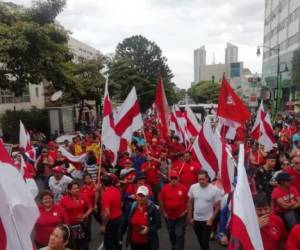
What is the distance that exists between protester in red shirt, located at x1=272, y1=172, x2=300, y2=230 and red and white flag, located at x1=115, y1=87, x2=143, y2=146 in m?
4.41

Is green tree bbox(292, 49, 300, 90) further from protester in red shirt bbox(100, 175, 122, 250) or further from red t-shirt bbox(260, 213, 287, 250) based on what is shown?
red t-shirt bbox(260, 213, 287, 250)

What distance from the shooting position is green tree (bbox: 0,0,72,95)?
57.8 ft

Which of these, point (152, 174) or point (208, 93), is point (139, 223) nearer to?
point (152, 174)

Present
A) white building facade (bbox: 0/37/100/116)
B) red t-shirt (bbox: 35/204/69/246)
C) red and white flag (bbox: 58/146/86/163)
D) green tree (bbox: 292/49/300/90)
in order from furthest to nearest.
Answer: green tree (bbox: 292/49/300/90)
white building facade (bbox: 0/37/100/116)
red and white flag (bbox: 58/146/86/163)
red t-shirt (bbox: 35/204/69/246)

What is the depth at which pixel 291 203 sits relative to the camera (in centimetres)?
567

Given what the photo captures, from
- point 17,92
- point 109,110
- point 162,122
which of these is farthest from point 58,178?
point 17,92

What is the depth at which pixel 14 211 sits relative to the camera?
11.4 feet

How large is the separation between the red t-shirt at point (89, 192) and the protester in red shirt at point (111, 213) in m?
0.42

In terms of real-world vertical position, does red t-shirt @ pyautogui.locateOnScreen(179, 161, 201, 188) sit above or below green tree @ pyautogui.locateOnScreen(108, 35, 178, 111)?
below

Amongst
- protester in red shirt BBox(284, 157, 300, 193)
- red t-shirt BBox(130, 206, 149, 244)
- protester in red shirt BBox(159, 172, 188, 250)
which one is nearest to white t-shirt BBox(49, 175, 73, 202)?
protester in red shirt BBox(159, 172, 188, 250)

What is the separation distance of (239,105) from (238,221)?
5718 mm

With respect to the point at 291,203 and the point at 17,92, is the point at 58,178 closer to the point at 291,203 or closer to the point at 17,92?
the point at 291,203

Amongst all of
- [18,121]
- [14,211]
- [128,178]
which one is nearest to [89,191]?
[128,178]

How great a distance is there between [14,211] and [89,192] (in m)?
3.40
